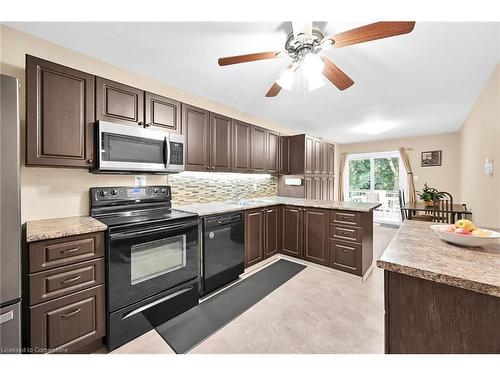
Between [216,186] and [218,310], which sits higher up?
[216,186]

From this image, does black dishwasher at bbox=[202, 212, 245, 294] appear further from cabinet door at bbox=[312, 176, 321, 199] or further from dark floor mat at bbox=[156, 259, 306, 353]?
cabinet door at bbox=[312, 176, 321, 199]

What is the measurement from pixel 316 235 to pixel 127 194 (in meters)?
2.43

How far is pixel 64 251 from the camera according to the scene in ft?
4.41

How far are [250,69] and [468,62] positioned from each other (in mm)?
2174

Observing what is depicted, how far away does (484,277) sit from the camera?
735 mm

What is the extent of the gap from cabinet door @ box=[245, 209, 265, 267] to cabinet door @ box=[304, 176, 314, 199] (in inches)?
55.0

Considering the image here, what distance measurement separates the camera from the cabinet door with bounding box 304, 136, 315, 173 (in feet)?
13.2

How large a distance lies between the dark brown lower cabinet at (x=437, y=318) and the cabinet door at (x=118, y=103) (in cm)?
233

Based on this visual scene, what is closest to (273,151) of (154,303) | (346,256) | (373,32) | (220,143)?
(220,143)

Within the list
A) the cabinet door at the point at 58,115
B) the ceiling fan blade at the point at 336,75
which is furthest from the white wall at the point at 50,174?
the ceiling fan blade at the point at 336,75

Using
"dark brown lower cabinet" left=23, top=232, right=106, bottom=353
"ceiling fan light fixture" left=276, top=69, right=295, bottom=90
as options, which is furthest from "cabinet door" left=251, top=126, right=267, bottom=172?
"dark brown lower cabinet" left=23, top=232, right=106, bottom=353

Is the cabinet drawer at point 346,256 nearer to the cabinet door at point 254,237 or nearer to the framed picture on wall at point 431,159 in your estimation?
the cabinet door at point 254,237

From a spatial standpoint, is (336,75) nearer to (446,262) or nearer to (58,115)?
(446,262)
